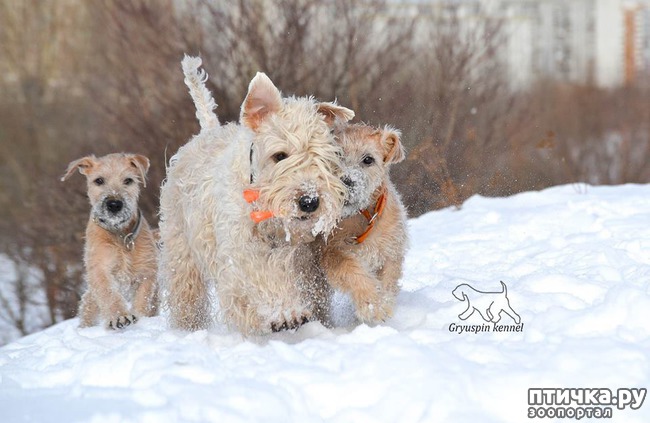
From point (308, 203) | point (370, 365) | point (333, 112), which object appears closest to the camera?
point (370, 365)

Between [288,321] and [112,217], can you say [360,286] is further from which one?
[112,217]

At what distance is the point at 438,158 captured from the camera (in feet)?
31.4

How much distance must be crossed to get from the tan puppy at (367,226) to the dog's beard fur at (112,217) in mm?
2156

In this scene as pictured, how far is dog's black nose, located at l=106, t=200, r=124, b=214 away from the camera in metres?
6.39

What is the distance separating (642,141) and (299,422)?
16.1 metres

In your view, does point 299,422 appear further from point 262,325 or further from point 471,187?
point 471,187

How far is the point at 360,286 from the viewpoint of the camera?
4578mm

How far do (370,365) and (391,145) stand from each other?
1784 mm

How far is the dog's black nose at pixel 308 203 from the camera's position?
4148 millimetres

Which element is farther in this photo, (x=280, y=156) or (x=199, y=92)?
(x=199, y=92)

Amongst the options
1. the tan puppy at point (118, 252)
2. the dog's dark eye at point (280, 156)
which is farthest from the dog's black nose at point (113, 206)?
the dog's dark eye at point (280, 156)

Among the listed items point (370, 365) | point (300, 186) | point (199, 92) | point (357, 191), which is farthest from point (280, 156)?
point (199, 92)

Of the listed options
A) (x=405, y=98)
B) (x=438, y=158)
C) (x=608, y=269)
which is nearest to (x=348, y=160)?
(x=608, y=269)

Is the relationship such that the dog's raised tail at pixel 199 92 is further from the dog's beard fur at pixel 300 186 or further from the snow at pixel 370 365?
the dog's beard fur at pixel 300 186
